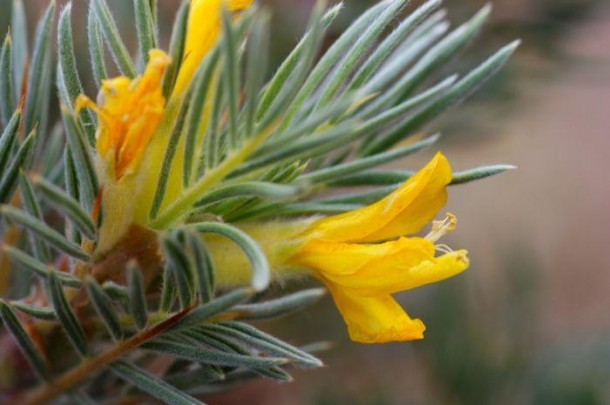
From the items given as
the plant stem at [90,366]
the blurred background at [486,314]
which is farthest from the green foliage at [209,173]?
the blurred background at [486,314]

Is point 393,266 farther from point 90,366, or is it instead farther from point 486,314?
point 486,314

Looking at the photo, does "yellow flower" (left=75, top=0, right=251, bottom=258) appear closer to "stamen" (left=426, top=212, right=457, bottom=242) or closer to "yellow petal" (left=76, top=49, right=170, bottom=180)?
"yellow petal" (left=76, top=49, right=170, bottom=180)

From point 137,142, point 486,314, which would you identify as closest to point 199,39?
point 137,142

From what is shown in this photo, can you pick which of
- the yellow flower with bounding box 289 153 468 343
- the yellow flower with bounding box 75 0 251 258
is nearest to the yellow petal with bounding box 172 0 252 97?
the yellow flower with bounding box 75 0 251 258

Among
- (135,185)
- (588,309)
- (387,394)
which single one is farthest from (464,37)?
(588,309)

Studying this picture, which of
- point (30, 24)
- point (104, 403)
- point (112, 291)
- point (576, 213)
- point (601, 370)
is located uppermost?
point (30, 24)

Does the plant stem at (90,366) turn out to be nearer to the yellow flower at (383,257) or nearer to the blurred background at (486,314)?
the yellow flower at (383,257)

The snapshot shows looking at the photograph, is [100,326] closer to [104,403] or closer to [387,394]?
[104,403]
